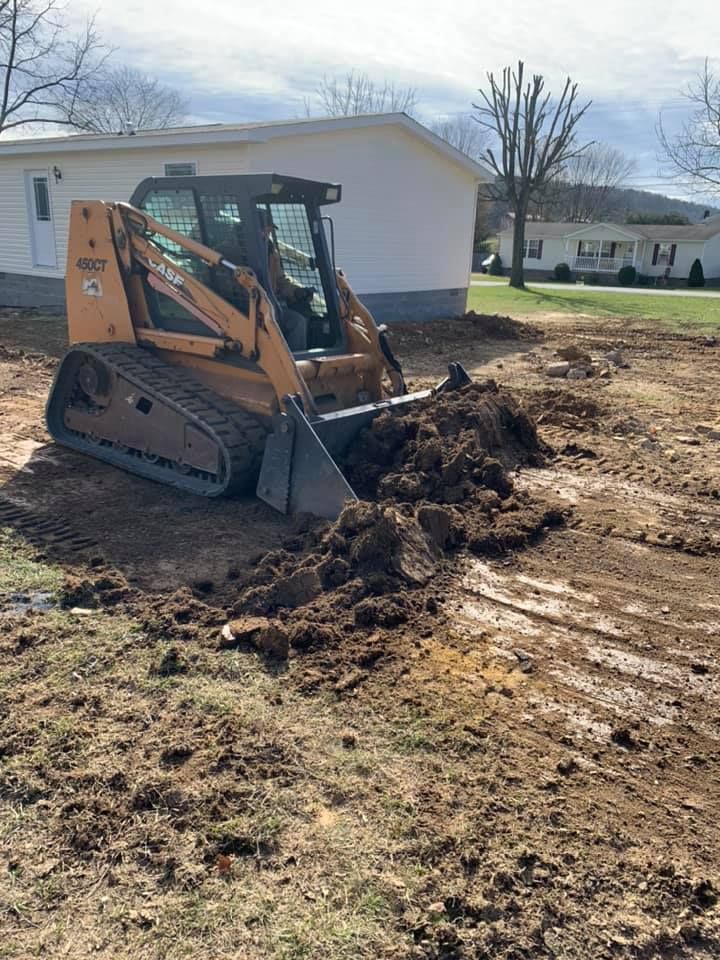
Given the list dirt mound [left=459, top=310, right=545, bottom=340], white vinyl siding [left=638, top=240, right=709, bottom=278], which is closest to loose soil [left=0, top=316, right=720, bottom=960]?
dirt mound [left=459, top=310, right=545, bottom=340]

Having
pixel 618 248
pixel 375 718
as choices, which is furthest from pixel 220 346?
pixel 618 248

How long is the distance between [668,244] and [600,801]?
58.5 m

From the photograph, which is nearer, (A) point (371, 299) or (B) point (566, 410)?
(B) point (566, 410)

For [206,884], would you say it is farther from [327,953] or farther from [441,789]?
[441,789]

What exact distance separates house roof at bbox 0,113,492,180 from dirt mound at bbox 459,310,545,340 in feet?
14.6

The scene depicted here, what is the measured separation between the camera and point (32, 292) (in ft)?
62.7

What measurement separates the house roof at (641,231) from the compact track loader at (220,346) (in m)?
52.3

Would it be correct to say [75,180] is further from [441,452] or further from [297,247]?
[441,452]

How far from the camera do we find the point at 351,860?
283 cm

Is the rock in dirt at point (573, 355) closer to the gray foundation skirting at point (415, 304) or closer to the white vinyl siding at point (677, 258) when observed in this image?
the gray foundation skirting at point (415, 304)

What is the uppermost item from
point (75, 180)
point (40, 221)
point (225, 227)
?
point (75, 180)

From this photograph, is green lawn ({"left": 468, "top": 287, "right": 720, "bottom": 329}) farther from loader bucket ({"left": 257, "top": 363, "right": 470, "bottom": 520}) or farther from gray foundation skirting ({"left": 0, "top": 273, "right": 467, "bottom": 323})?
loader bucket ({"left": 257, "top": 363, "right": 470, "bottom": 520})

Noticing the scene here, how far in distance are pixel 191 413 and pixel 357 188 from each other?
12603 mm

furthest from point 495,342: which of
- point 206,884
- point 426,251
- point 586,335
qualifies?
point 206,884
